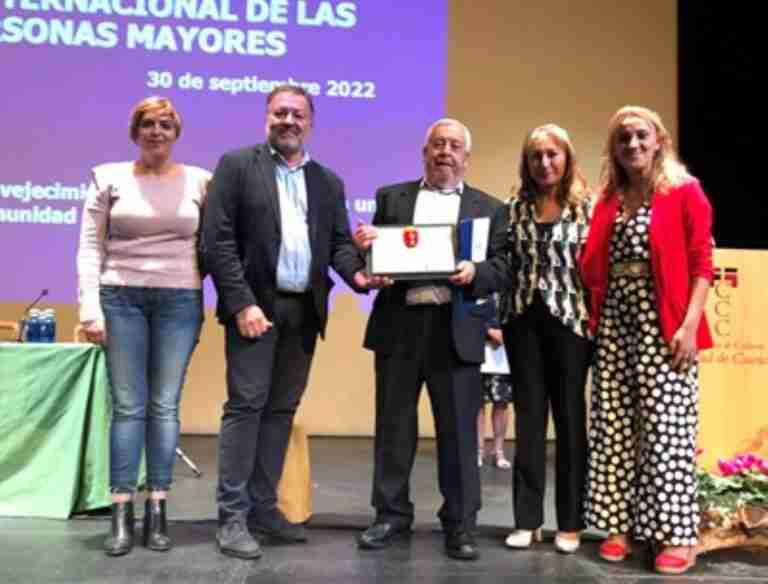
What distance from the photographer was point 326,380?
581 centimetres

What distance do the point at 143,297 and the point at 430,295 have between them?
925 mm

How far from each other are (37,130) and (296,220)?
3.25 m

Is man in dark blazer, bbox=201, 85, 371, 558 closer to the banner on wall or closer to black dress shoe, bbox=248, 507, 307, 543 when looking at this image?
black dress shoe, bbox=248, 507, 307, 543

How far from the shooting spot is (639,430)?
103 inches

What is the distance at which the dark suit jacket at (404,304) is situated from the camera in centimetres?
266

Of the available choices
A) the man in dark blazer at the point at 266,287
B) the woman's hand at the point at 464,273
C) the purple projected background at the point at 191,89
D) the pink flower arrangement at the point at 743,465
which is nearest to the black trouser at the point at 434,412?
the woman's hand at the point at 464,273

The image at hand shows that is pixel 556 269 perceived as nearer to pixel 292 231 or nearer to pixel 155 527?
pixel 292 231

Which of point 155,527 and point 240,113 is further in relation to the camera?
point 240,113

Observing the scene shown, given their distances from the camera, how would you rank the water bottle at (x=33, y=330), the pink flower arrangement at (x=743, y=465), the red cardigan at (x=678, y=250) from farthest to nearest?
the water bottle at (x=33, y=330) → the pink flower arrangement at (x=743, y=465) → the red cardigan at (x=678, y=250)

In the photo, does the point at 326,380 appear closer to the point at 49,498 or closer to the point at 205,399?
the point at 205,399

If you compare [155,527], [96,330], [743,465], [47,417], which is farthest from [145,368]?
[743,465]

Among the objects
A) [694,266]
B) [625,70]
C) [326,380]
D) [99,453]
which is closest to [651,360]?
[694,266]

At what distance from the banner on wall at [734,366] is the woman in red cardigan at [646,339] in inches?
24.2

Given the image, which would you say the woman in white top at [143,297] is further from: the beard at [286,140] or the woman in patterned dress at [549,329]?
the woman in patterned dress at [549,329]
